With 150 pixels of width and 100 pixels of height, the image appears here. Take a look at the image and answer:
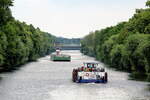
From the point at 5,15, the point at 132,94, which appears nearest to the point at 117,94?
the point at 132,94

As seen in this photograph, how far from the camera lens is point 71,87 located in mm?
57719

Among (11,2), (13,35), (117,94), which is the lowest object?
(117,94)

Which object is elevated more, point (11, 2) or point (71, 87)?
point (11, 2)

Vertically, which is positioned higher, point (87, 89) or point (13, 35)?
point (13, 35)

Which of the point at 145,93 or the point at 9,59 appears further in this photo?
the point at 9,59

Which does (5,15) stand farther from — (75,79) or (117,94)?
(117,94)

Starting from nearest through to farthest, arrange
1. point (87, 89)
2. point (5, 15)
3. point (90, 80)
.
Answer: point (87, 89) → point (90, 80) → point (5, 15)

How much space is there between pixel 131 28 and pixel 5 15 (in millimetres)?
31130

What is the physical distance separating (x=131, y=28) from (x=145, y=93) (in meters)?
45.2

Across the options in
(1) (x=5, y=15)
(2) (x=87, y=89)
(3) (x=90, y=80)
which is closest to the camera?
(2) (x=87, y=89)

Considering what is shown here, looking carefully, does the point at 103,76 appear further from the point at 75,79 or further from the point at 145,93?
the point at 145,93

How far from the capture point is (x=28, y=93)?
51031mm

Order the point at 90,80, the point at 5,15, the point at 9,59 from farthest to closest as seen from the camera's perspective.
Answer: the point at 9,59, the point at 5,15, the point at 90,80

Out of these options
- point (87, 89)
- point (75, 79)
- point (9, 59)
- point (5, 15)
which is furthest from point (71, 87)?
point (9, 59)
